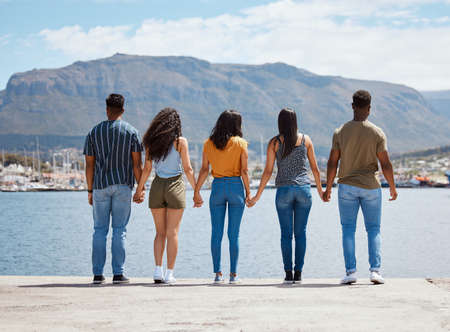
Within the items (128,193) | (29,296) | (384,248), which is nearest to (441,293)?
(128,193)

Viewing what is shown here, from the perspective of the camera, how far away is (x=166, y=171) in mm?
9656

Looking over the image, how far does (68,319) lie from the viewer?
22.2ft

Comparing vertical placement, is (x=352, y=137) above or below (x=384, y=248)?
above

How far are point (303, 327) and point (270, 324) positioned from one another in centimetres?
32

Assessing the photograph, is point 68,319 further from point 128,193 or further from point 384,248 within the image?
point 384,248

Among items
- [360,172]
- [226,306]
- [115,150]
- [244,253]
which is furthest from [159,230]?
[244,253]

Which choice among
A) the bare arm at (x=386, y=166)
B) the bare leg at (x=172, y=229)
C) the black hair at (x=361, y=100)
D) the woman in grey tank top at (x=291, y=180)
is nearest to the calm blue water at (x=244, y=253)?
the bare leg at (x=172, y=229)

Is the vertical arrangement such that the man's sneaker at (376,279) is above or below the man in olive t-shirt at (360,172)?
below

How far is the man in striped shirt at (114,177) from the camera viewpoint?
31.5 feet

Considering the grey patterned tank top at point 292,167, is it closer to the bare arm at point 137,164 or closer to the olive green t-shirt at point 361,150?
the olive green t-shirt at point 361,150

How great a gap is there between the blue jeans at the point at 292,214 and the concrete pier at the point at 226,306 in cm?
45

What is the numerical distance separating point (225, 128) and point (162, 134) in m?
0.89

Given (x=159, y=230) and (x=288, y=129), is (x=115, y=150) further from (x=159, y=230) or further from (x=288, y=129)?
(x=288, y=129)

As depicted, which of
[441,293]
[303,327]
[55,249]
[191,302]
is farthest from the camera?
[55,249]
